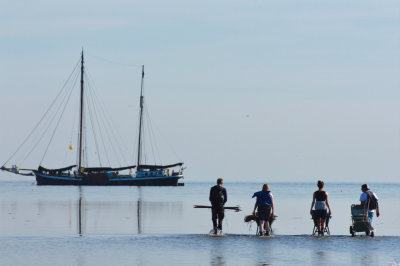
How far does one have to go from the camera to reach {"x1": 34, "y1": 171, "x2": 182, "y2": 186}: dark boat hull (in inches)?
4818

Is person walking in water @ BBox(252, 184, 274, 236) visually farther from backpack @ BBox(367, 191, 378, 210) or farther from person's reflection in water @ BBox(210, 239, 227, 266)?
backpack @ BBox(367, 191, 378, 210)

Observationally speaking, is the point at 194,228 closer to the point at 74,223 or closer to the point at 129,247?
the point at 74,223

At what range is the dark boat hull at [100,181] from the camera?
4818 inches

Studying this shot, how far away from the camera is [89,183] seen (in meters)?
122

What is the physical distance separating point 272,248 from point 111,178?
10817 cm

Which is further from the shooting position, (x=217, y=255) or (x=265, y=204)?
(x=265, y=204)

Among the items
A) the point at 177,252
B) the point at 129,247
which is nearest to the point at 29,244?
the point at 129,247

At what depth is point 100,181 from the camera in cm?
12394

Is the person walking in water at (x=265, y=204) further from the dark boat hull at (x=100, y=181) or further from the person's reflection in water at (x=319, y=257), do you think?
the dark boat hull at (x=100, y=181)

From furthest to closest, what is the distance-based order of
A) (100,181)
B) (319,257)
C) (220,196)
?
(100,181), (220,196), (319,257)

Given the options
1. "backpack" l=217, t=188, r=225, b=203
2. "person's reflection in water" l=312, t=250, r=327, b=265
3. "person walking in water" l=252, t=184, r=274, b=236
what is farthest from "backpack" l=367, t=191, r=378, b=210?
"person's reflection in water" l=312, t=250, r=327, b=265

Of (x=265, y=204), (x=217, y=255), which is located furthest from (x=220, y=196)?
(x=217, y=255)

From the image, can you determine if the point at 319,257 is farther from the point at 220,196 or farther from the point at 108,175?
the point at 108,175

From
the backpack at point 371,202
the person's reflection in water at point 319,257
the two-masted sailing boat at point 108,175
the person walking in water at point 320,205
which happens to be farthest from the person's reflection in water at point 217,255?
the two-masted sailing boat at point 108,175
